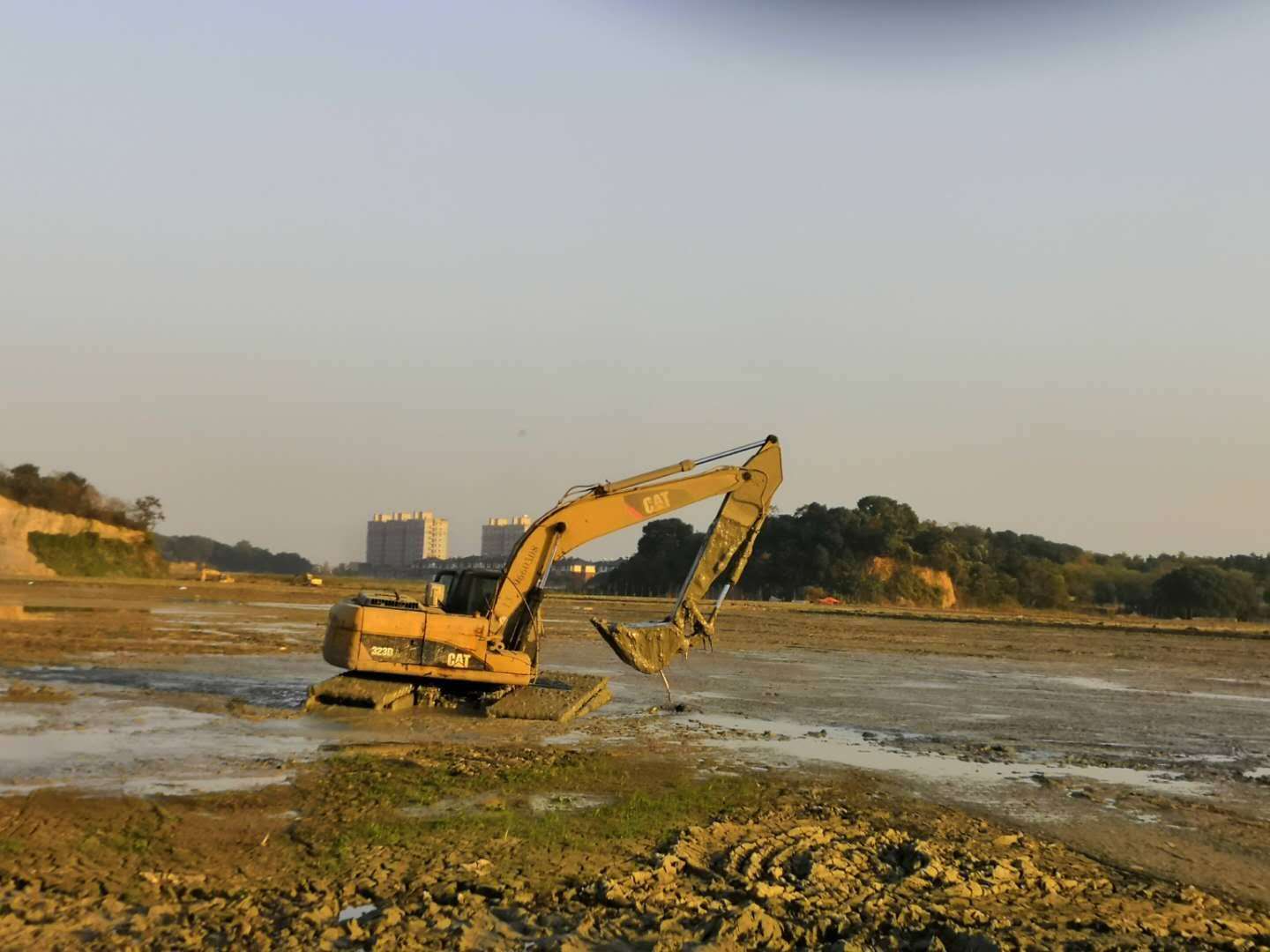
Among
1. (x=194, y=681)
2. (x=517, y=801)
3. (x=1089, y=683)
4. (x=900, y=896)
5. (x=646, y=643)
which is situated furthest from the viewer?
(x=1089, y=683)

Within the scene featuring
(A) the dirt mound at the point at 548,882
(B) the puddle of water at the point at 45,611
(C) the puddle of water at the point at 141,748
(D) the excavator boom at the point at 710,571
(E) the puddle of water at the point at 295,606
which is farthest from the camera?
(E) the puddle of water at the point at 295,606

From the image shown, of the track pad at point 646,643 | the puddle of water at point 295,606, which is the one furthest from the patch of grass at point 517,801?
the puddle of water at point 295,606

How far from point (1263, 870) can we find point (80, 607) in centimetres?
3627

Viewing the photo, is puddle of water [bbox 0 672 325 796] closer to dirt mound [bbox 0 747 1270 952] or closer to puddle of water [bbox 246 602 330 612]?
dirt mound [bbox 0 747 1270 952]

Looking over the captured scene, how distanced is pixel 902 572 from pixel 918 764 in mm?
83413

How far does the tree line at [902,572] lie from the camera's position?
90.4 meters

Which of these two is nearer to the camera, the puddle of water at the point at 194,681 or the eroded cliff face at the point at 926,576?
the puddle of water at the point at 194,681

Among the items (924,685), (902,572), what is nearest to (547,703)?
(924,685)

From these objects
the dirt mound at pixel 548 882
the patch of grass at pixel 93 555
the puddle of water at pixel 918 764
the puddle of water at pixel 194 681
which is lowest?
the puddle of water at pixel 194 681

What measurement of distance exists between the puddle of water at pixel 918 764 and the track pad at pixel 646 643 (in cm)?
122

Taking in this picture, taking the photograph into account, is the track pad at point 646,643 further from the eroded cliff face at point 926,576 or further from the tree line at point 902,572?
the eroded cliff face at point 926,576

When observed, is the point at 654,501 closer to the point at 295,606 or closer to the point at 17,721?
the point at 17,721

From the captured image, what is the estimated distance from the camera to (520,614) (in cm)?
1549

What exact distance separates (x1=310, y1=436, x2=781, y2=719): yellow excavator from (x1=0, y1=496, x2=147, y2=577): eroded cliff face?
5877 cm
